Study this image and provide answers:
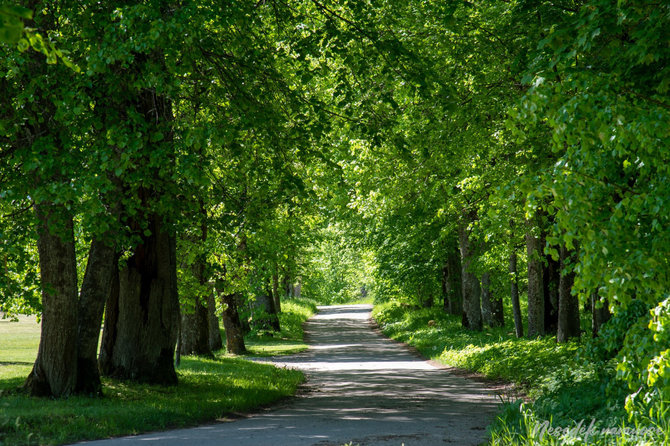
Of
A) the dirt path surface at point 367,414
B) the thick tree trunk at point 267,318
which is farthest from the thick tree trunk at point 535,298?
the thick tree trunk at point 267,318

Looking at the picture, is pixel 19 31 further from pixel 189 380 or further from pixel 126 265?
pixel 189 380

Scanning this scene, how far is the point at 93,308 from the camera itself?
1165cm

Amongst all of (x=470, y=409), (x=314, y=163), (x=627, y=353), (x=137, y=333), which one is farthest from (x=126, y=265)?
(x=627, y=353)

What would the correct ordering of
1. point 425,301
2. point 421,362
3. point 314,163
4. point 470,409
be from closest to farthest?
point 470,409 → point 314,163 → point 421,362 → point 425,301

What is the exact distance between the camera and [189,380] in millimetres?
14289

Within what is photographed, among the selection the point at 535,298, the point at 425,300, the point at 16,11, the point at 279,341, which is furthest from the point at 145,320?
the point at 425,300

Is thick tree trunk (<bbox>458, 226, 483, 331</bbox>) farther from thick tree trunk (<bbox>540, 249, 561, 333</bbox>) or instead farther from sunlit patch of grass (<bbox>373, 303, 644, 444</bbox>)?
thick tree trunk (<bbox>540, 249, 561, 333</bbox>)

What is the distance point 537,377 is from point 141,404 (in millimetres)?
8202

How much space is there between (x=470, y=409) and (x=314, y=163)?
631 centimetres

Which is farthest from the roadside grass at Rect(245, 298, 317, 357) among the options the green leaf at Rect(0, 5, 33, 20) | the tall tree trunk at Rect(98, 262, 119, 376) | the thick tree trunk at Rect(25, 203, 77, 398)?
the green leaf at Rect(0, 5, 33, 20)

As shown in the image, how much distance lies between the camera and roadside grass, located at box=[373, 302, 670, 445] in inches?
283

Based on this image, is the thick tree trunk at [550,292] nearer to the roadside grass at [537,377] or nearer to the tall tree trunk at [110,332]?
the roadside grass at [537,377]

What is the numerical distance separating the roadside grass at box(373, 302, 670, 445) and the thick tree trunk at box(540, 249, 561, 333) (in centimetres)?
167

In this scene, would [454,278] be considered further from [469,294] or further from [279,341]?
[279,341]
